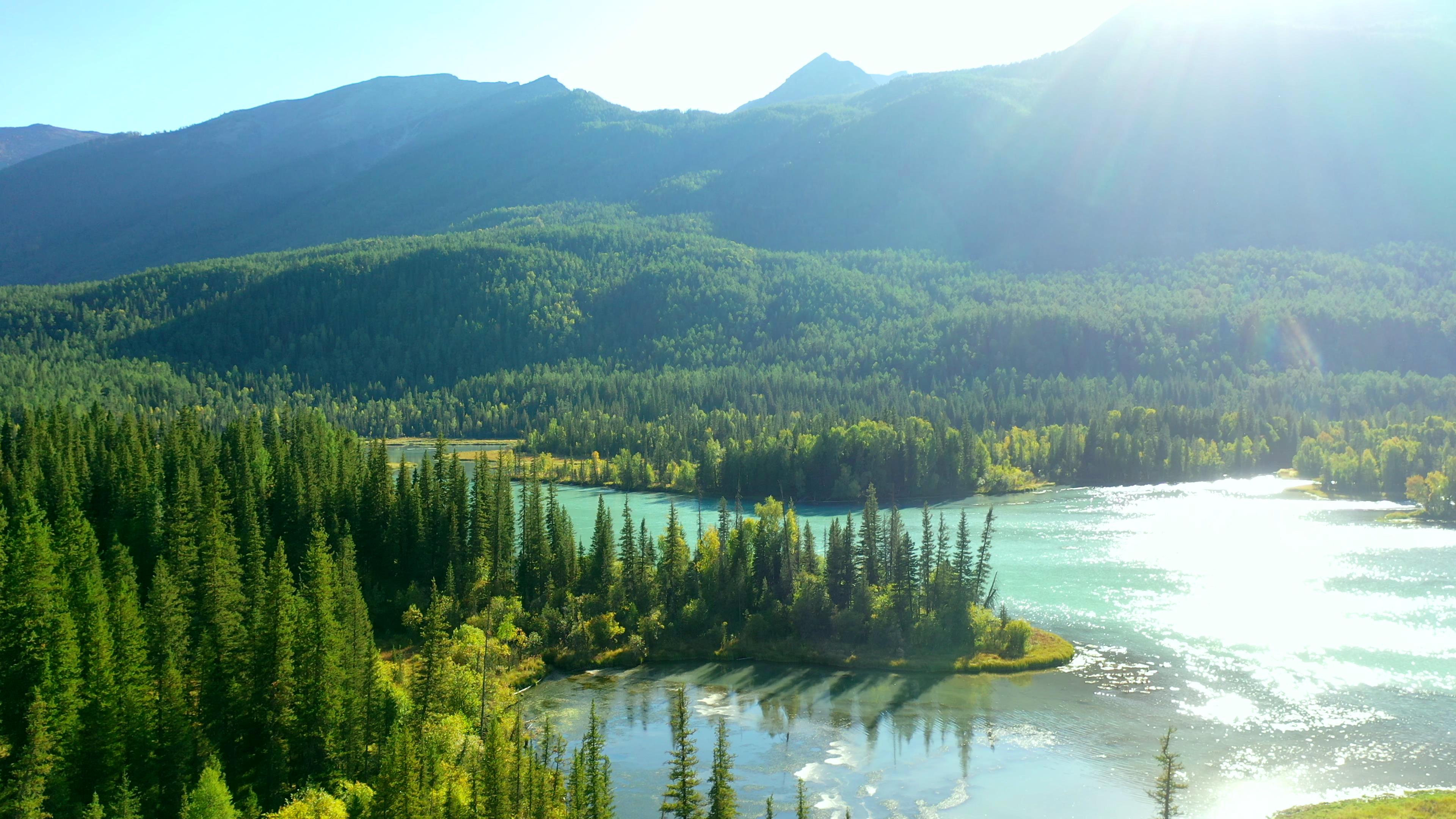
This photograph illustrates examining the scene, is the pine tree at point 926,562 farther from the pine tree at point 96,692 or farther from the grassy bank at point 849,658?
the pine tree at point 96,692

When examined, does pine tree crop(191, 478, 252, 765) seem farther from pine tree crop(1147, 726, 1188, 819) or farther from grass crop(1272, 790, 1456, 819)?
grass crop(1272, 790, 1456, 819)

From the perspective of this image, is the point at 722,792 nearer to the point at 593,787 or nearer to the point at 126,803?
the point at 593,787

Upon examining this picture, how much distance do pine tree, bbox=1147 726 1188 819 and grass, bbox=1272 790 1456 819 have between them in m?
4.76

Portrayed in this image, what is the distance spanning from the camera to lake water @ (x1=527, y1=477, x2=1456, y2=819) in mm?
56344

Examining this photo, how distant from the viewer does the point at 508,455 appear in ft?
614

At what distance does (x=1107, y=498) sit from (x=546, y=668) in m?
108

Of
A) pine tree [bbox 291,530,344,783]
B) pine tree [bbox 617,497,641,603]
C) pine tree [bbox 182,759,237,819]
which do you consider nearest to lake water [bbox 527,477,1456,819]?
pine tree [bbox 617,497,641,603]


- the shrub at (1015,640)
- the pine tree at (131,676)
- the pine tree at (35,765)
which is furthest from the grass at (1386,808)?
the pine tree at (35,765)

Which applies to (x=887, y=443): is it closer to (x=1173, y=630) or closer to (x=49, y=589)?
(x=1173, y=630)

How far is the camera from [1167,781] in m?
38.4

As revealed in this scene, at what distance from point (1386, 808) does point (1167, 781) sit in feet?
68.0

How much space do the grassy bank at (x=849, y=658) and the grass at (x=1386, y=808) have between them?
25181 mm

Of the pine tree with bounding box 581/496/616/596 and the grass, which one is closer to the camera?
the grass

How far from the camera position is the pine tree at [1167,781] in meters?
39.3
